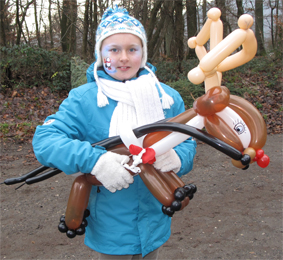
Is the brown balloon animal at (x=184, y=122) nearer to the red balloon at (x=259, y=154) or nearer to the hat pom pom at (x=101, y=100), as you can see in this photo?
the red balloon at (x=259, y=154)

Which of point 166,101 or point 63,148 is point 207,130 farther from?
point 63,148

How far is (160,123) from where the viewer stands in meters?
1.44

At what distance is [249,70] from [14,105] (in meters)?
7.77

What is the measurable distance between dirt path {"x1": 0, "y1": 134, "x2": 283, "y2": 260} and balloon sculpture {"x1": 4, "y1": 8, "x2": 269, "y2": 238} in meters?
1.72

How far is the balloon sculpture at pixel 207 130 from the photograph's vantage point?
4.11 feet

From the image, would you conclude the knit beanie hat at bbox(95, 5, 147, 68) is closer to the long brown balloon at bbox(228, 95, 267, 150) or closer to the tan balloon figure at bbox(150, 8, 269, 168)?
the tan balloon figure at bbox(150, 8, 269, 168)

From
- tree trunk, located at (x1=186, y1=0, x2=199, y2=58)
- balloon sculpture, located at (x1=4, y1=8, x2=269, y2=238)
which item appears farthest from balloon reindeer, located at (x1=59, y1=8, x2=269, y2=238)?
tree trunk, located at (x1=186, y1=0, x2=199, y2=58)

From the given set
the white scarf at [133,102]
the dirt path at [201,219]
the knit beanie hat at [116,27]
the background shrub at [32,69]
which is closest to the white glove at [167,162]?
the white scarf at [133,102]

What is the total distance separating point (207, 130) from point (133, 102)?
0.48m

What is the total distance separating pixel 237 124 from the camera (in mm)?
1352

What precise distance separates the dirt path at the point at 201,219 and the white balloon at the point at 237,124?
198 cm

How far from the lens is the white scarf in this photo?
5.39 feet

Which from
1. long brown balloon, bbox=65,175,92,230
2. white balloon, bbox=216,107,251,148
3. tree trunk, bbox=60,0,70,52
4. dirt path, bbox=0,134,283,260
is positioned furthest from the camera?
tree trunk, bbox=60,0,70,52

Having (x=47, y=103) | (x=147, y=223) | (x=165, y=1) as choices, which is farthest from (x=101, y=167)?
(x=165, y=1)
